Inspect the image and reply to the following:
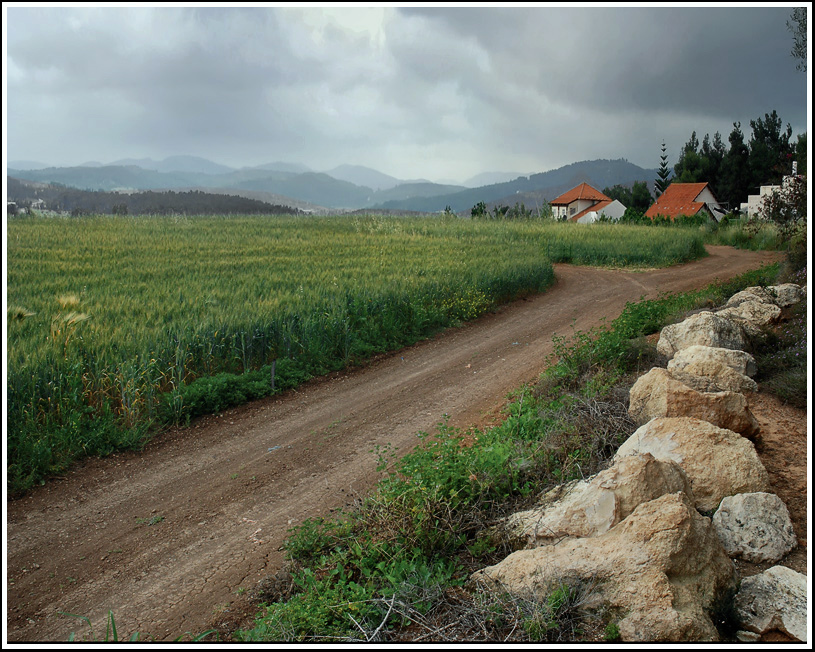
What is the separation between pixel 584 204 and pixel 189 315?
6678 centimetres

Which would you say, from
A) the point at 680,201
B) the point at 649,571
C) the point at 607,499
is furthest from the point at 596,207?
the point at 649,571

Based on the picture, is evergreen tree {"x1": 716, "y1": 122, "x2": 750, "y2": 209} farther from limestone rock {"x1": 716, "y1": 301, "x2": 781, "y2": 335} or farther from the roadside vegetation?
the roadside vegetation

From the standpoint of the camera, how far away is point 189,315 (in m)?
9.81

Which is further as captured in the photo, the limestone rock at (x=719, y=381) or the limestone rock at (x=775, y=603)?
the limestone rock at (x=719, y=381)

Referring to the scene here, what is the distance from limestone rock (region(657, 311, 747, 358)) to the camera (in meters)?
8.01

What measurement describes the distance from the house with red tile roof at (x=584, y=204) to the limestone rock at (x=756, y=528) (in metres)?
66.5

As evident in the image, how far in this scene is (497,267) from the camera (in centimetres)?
1634

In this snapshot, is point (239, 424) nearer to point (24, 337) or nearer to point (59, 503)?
point (59, 503)

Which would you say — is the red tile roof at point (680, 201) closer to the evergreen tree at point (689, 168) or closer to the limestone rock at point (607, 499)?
the evergreen tree at point (689, 168)

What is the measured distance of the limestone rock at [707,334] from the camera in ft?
26.3

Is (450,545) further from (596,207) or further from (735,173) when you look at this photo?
(596,207)

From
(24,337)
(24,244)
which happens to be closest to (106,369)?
(24,337)

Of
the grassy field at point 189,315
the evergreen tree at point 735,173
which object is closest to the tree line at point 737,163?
the evergreen tree at point 735,173

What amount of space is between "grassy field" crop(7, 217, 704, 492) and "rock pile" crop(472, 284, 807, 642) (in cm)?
525
